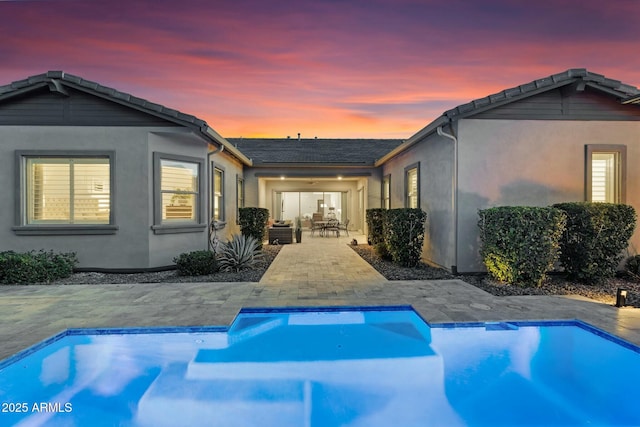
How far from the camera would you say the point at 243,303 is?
4.84 metres

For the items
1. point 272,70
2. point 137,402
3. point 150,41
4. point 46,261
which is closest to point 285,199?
point 272,70

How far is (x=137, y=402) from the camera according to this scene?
Answer: 294 cm

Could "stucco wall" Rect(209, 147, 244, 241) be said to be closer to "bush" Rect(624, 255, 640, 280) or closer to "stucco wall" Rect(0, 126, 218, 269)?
"stucco wall" Rect(0, 126, 218, 269)

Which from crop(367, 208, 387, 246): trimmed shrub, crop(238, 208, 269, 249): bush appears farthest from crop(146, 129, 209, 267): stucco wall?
crop(367, 208, 387, 246): trimmed shrub

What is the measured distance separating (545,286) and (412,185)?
4.69 metres

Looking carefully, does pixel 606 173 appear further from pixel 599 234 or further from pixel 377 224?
pixel 377 224

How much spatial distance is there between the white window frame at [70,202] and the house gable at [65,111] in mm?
647

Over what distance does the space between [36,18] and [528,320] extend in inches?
441

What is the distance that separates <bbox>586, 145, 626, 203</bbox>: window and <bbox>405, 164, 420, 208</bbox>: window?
3.67 meters

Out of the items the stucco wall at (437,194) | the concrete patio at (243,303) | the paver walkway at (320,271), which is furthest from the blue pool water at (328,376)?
the stucco wall at (437,194)

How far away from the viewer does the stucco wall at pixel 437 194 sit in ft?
22.9

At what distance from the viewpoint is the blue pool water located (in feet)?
8.96

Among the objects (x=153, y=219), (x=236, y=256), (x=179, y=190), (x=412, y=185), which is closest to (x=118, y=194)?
(x=153, y=219)

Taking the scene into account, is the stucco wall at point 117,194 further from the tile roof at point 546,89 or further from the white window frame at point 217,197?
the tile roof at point 546,89
